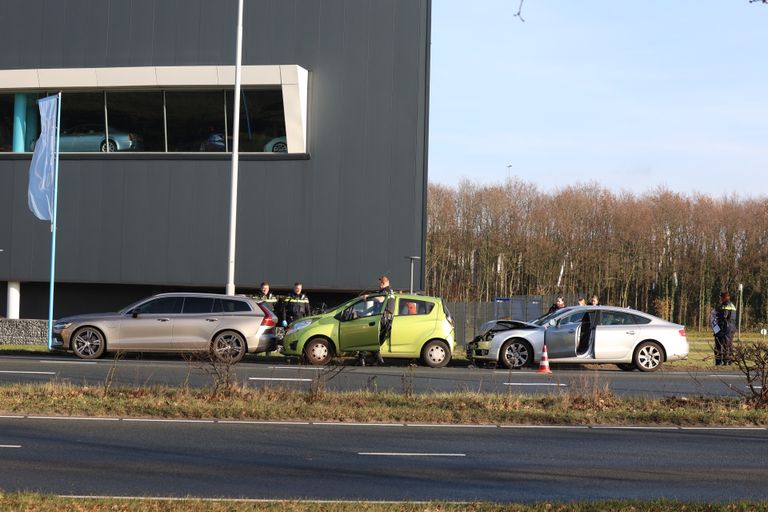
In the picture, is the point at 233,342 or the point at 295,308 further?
the point at 295,308

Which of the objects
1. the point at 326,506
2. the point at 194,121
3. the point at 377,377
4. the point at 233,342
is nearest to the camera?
the point at 326,506

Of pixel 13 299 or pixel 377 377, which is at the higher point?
pixel 13 299

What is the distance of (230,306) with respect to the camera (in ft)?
74.6

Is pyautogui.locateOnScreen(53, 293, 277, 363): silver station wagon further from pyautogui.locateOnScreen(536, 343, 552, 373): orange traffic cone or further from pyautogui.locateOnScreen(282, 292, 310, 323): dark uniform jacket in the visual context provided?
pyautogui.locateOnScreen(536, 343, 552, 373): orange traffic cone

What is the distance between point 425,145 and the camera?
102 ft


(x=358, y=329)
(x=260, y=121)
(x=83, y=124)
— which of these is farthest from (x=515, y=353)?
(x=83, y=124)

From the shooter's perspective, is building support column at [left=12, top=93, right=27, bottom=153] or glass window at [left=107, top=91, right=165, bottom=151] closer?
glass window at [left=107, top=91, right=165, bottom=151]

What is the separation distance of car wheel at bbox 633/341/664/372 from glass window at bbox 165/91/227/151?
49.9ft

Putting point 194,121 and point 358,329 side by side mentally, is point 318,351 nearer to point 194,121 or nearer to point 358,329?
point 358,329

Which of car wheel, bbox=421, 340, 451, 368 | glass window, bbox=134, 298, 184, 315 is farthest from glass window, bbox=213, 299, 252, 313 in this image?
car wheel, bbox=421, 340, 451, 368

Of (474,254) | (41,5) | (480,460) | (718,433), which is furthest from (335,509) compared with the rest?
(474,254)

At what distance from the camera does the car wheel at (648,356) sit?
22.8 metres

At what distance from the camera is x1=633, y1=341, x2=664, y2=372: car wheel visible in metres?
22.8

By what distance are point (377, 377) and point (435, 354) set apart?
3.27 metres
